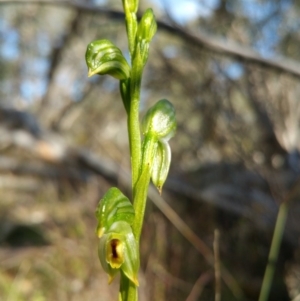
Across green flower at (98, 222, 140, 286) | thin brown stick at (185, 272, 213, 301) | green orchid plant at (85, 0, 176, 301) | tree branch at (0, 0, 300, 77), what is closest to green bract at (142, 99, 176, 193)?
green orchid plant at (85, 0, 176, 301)

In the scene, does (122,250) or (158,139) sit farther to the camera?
(158,139)

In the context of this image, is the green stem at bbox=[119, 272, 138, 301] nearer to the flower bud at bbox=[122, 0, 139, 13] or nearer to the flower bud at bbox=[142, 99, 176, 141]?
the flower bud at bbox=[142, 99, 176, 141]

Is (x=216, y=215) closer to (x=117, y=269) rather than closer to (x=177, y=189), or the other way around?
(x=177, y=189)

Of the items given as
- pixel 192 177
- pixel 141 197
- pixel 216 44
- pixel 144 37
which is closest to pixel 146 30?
pixel 144 37

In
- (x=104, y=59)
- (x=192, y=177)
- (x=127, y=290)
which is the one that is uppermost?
(x=104, y=59)

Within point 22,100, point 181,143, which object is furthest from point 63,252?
point 22,100

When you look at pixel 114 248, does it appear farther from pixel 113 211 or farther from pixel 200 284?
pixel 200 284
